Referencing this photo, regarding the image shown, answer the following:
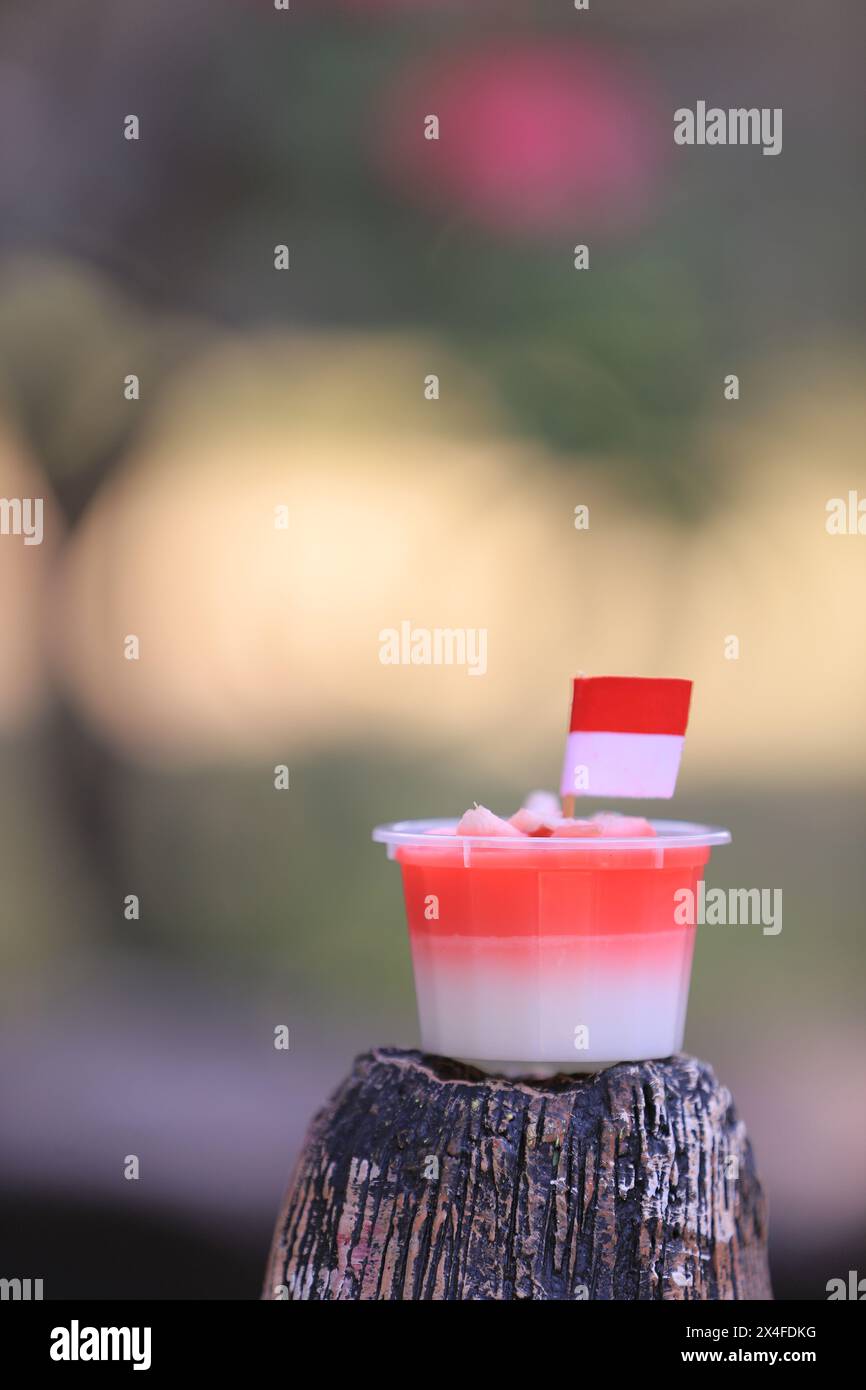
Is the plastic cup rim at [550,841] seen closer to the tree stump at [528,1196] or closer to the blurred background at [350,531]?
the tree stump at [528,1196]

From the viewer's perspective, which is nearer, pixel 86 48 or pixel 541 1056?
pixel 541 1056

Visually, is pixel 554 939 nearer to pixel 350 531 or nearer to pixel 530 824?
pixel 530 824

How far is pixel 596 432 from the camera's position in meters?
2.89

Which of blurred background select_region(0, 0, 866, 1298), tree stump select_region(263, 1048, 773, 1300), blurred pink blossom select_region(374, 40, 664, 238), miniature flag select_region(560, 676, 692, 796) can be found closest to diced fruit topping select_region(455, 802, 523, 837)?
miniature flag select_region(560, 676, 692, 796)

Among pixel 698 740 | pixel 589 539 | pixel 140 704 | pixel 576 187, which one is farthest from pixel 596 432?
pixel 140 704

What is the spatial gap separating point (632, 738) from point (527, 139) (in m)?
1.83

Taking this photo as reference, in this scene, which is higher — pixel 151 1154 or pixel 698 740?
pixel 698 740

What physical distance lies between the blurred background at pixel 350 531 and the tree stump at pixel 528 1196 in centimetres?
156

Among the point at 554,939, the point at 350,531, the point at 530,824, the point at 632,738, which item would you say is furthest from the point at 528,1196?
the point at 350,531

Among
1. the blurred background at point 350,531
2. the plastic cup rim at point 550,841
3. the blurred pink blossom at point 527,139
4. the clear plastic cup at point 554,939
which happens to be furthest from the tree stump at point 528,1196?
the blurred pink blossom at point 527,139

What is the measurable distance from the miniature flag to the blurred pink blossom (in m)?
1.73

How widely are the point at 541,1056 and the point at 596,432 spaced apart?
1.84 m

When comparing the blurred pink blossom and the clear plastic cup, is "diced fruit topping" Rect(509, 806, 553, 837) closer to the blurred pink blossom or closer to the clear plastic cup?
the clear plastic cup

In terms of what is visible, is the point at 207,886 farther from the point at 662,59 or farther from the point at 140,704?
the point at 662,59
